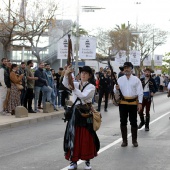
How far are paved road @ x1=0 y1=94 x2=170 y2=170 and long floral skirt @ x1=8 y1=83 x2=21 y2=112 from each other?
2.10 meters

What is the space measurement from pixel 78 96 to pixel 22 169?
5.12 ft

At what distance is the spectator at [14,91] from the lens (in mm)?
16359

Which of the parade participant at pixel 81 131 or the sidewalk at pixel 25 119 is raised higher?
the parade participant at pixel 81 131

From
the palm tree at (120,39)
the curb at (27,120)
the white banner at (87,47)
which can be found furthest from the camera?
the palm tree at (120,39)

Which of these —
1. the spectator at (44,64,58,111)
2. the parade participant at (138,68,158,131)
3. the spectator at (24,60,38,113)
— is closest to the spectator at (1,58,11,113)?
the spectator at (24,60,38,113)

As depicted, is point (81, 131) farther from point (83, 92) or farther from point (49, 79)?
point (49, 79)

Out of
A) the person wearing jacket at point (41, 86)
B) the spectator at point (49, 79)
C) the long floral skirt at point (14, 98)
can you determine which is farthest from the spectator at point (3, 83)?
the spectator at point (49, 79)

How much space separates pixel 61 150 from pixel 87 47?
15.6m

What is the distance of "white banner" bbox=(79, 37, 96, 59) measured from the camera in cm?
2527

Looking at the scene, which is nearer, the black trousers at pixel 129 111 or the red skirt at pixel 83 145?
the red skirt at pixel 83 145

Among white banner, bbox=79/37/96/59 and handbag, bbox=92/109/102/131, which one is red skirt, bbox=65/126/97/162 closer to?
handbag, bbox=92/109/102/131

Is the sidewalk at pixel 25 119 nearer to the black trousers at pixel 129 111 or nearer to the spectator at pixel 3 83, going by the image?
the spectator at pixel 3 83

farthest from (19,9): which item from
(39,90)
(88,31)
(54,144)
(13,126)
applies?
(88,31)

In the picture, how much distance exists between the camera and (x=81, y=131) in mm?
8023
